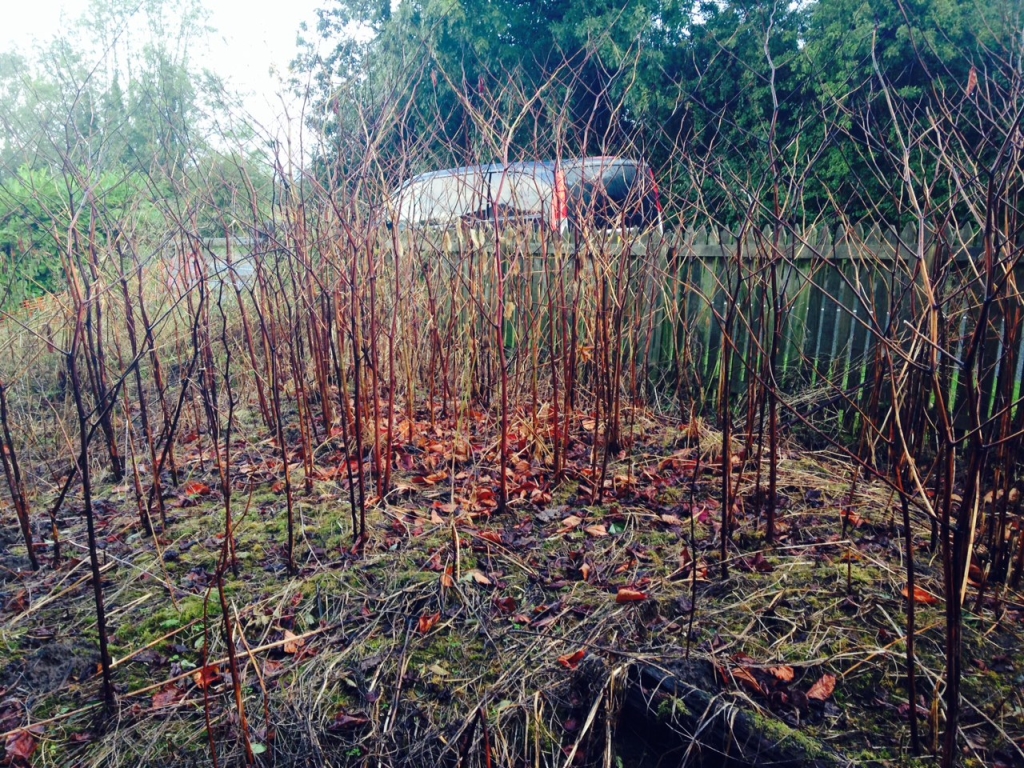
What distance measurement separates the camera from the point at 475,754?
5.72 feet

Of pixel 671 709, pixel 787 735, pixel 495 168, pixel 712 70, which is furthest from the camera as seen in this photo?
pixel 712 70

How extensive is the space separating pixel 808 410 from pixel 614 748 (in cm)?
287

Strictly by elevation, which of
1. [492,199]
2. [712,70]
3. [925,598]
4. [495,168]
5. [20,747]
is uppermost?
[712,70]

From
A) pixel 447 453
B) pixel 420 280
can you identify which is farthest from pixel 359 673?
pixel 420 280

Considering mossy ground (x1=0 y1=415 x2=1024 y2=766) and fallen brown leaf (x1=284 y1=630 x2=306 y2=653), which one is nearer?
mossy ground (x1=0 y1=415 x2=1024 y2=766)

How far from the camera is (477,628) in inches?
84.6

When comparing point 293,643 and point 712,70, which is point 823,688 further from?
point 712,70

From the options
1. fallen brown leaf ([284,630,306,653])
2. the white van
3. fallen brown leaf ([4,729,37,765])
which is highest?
the white van

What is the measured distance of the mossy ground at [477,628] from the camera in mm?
1741

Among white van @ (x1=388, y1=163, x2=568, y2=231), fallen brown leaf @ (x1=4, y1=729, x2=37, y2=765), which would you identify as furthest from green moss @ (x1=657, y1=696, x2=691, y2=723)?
white van @ (x1=388, y1=163, x2=568, y2=231)

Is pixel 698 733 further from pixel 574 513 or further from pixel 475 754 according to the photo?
pixel 574 513

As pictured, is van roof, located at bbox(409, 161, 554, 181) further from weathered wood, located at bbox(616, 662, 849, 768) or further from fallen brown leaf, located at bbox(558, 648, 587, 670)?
weathered wood, located at bbox(616, 662, 849, 768)

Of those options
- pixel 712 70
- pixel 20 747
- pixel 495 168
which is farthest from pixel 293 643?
pixel 712 70

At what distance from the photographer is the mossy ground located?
1.74 meters
